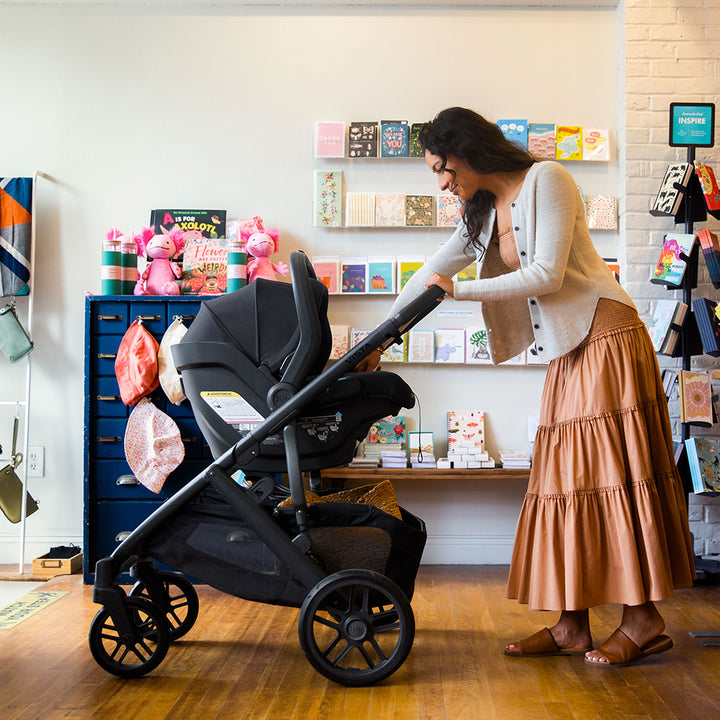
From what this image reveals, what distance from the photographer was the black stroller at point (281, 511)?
1864 millimetres

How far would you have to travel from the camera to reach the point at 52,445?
137 inches

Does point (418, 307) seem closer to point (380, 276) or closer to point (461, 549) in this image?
point (380, 276)

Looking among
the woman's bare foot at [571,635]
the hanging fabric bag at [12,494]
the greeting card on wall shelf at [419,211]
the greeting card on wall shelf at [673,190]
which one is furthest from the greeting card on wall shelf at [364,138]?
the woman's bare foot at [571,635]

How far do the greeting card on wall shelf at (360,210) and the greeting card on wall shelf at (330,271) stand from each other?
0.19m

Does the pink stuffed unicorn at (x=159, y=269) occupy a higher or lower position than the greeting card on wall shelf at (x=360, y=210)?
lower

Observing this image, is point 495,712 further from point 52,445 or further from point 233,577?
point 52,445

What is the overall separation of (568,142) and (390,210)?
86 centimetres

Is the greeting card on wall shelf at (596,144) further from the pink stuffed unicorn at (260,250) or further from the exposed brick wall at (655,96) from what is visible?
the pink stuffed unicorn at (260,250)

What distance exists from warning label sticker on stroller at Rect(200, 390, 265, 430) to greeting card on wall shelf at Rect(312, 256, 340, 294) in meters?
1.48

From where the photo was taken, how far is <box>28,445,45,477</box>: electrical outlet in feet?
11.4

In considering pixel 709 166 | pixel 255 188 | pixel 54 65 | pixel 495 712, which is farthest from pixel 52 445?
pixel 709 166

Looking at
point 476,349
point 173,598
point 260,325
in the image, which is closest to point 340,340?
point 476,349

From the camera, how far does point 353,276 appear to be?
3439 millimetres

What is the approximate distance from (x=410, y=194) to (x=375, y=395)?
1701 mm
